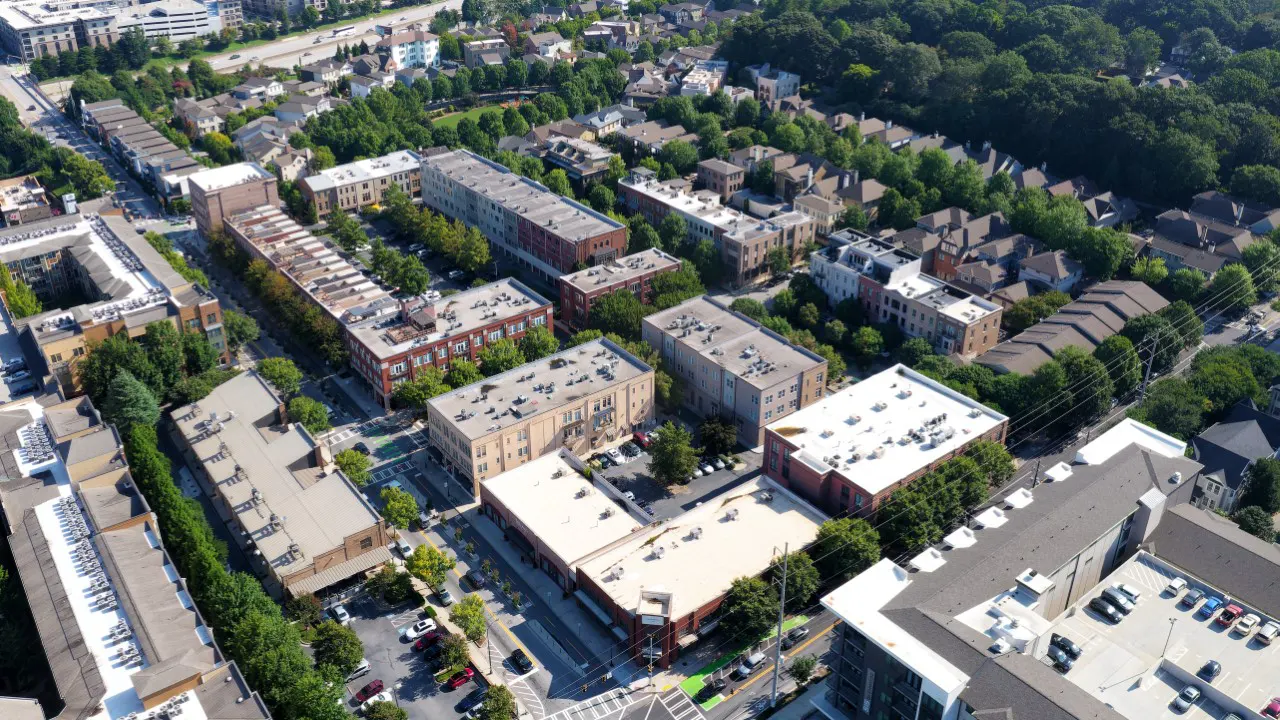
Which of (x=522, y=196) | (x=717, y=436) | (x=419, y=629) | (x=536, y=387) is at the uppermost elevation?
(x=522, y=196)

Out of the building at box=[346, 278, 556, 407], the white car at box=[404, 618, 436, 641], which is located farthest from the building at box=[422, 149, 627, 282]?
the white car at box=[404, 618, 436, 641]

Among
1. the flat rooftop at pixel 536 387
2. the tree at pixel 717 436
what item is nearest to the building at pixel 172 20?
the flat rooftop at pixel 536 387

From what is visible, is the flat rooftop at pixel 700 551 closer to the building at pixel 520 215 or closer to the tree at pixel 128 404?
the tree at pixel 128 404

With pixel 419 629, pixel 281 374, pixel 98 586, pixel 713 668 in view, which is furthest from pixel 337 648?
pixel 281 374

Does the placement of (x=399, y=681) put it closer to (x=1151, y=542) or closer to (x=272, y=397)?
(x=272, y=397)

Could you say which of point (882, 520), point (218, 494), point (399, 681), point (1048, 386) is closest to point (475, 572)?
point (399, 681)

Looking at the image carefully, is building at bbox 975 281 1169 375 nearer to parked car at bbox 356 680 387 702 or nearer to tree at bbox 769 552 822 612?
tree at bbox 769 552 822 612

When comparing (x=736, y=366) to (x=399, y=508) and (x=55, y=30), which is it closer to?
(x=399, y=508)
